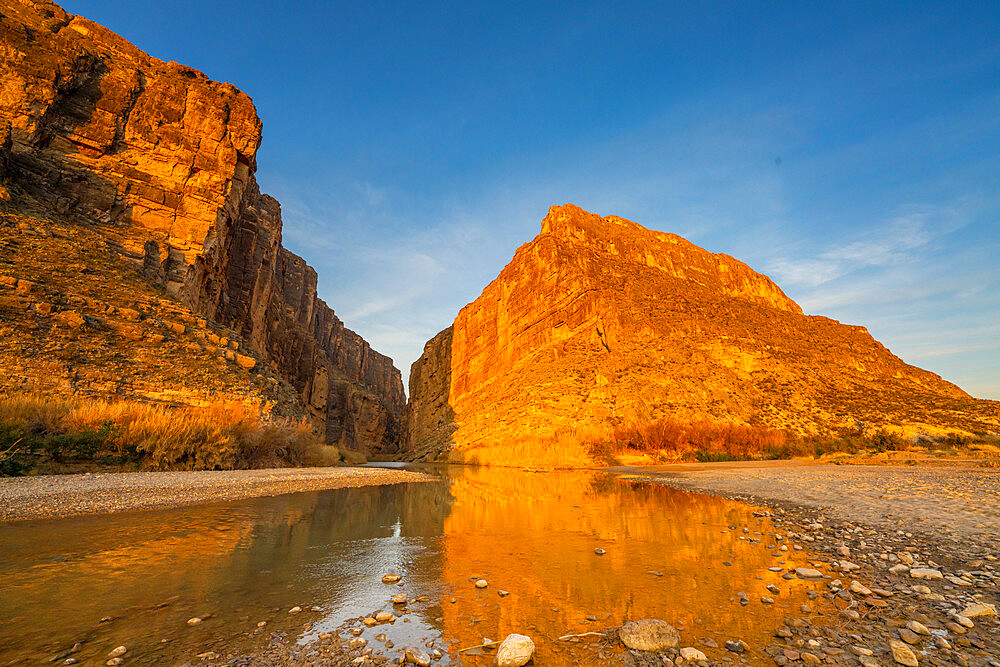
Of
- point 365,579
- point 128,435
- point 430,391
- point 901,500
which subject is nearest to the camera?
point 365,579

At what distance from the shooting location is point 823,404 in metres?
34.2

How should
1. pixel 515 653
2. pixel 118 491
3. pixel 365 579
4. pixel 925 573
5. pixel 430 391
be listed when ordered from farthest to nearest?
pixel 430 391 < pixel 118 491 < pixel 365 579 < pixel 925 573 < pixel 515 653

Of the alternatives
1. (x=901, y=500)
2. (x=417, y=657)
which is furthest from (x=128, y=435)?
(x=901, y=500)

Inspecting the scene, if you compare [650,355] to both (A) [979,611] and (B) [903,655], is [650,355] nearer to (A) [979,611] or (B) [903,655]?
(A) [979,611]

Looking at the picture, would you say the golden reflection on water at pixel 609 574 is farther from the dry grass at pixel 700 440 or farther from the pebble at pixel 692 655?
the dry grass at pixel 700 440

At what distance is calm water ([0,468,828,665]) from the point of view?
9.91 ft

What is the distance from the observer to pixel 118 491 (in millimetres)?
8781

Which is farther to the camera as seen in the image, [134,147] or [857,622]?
[134,147]

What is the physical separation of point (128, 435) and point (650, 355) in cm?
3418

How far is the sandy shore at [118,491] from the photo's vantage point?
23.4ft

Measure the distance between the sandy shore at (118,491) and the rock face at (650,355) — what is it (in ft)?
72.3

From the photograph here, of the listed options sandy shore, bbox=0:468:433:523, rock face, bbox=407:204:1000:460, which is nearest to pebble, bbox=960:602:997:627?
sandy shore, bbox=0:468:433:523

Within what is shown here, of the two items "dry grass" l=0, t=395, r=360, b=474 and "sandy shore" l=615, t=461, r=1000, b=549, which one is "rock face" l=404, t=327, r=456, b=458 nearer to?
"dry grass" l=0, t=395, r=360, b=474

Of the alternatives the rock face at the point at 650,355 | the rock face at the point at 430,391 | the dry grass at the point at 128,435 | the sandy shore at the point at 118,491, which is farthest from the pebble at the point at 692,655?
the rock face at the point at 430,391
